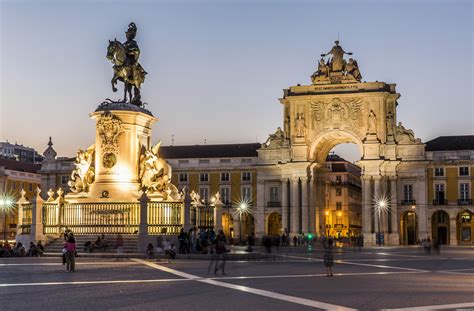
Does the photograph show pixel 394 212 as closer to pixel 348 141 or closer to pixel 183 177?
pixel 348 141

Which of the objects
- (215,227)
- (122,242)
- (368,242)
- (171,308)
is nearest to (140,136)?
(122,242)

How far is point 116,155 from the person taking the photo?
93.2 feet

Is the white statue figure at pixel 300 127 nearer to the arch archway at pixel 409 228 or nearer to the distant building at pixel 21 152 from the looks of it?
the arch archway at pixel 409 228

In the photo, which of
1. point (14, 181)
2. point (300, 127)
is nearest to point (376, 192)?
point (300, 127)

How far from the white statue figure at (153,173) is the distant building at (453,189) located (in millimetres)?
50947

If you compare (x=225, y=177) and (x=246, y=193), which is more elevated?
(x=225, y=177)

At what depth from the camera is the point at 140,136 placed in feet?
95.9

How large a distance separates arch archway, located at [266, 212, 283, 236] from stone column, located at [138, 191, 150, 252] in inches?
2140

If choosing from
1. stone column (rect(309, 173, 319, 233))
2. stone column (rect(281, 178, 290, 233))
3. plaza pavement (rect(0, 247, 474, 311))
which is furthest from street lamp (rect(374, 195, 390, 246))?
plaza pavement (rect(0, 247, 474, 311))

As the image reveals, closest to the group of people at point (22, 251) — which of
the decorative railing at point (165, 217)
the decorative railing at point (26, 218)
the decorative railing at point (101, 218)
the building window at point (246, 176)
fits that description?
the decorative railing at point (26, 218)

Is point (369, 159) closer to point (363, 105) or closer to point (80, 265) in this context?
point (363, 105)

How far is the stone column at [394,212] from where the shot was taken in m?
74.0

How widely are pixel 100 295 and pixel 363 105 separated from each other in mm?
63693

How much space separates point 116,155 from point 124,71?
10.7 feet
